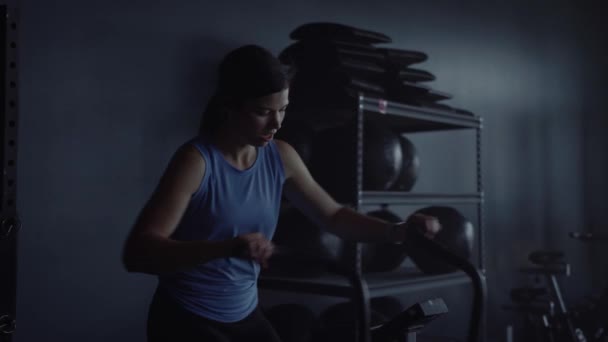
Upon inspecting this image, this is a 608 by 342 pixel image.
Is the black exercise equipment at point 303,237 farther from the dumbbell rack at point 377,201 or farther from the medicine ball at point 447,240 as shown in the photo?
the medicine ball at point 447,240

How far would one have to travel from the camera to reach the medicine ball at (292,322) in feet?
8.07

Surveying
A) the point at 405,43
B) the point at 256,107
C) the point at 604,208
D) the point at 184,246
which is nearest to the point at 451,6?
the point at 405,43

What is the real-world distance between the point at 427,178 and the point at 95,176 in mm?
1985

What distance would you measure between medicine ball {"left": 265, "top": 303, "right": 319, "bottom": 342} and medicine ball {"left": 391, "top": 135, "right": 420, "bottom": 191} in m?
0.73

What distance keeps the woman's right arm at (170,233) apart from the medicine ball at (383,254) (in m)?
1.38

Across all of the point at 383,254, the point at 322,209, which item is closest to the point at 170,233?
the point at 322,209

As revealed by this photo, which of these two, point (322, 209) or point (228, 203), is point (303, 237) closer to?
point (322, 209)

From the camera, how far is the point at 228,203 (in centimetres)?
167

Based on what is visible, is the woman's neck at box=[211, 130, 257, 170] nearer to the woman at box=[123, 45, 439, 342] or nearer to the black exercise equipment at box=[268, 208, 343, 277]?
the woman at box=[123, 45, 439, 342]

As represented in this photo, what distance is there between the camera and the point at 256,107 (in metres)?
1.63

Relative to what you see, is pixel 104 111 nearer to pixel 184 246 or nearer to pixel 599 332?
pixel 184 246

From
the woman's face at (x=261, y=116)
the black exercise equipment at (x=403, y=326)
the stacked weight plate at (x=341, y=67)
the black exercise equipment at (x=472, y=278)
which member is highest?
the stacked weight plate at (x=341, y=67)

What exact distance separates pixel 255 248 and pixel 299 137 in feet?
4.86

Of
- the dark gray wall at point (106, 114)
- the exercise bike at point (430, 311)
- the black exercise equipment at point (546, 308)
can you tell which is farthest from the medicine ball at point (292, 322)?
the black exercise equipment at point (546, 308)
